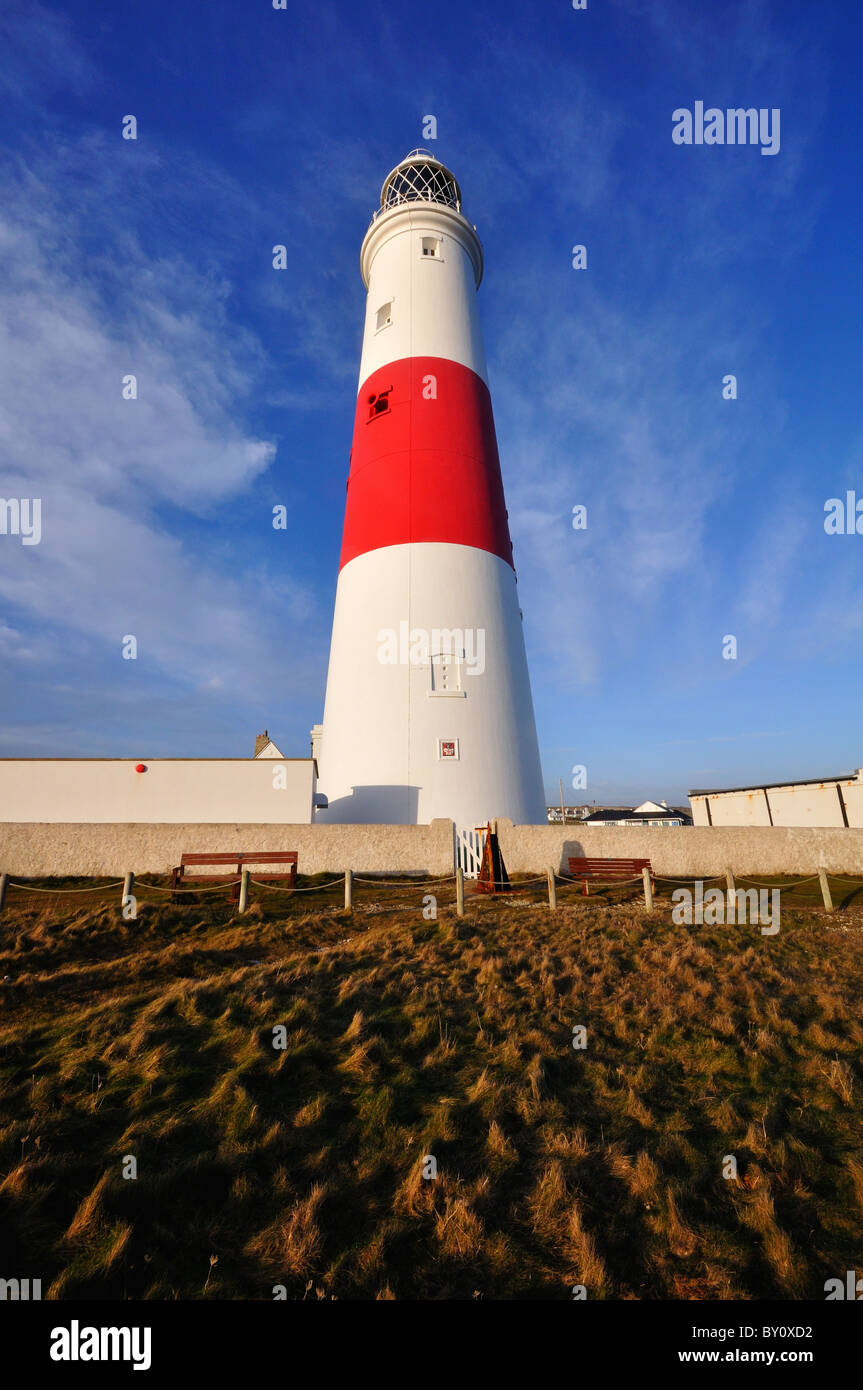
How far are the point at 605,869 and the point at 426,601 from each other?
8.82m

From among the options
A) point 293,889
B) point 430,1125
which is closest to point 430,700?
point 293,889

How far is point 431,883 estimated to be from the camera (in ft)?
48.4

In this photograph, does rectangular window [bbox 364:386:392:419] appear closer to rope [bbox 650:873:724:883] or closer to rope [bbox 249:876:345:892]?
rope [bbox 249:876:345:892]

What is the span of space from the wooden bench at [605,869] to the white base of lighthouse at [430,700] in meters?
2.18

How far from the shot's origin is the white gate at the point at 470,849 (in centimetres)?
1547

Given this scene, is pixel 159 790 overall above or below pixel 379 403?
below

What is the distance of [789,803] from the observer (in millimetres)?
27812

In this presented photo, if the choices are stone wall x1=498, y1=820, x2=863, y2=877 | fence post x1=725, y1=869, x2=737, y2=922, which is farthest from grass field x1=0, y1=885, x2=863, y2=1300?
stone wall x1=498, y1=820, x2=863, y2=877

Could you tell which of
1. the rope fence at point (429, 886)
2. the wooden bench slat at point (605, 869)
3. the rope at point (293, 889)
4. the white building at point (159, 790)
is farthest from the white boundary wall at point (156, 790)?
the wooden bench slat at point (605, 869)

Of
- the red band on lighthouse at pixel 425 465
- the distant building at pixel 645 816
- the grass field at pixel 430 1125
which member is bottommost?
the grass field at pixel 430 1125

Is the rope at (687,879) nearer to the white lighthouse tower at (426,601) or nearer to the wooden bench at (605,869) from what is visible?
the wooden bench at (605,869)

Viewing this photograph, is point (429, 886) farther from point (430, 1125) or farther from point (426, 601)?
point (430, 1125)
